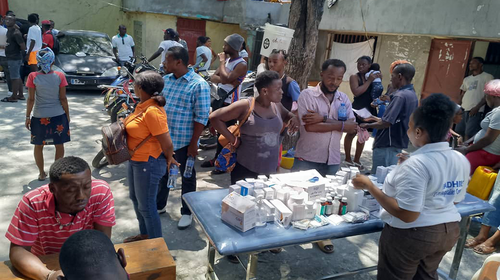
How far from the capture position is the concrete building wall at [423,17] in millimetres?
7012

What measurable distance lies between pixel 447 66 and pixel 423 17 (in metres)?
1.31

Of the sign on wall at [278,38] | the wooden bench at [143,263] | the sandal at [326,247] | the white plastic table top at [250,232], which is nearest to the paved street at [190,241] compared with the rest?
the sandal at [326,247]

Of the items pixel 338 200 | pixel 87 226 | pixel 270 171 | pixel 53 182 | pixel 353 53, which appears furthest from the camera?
pixel 353 53

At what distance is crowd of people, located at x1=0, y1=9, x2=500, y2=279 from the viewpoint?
1986mm

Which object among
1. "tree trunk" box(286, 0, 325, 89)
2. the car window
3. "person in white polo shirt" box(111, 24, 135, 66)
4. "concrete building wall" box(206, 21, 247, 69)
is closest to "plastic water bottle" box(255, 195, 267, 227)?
"tree trunk" box(286, 0, 325, 89)

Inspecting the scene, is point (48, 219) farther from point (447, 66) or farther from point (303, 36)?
point (447, 66)

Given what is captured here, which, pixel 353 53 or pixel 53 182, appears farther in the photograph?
pixel 353 53

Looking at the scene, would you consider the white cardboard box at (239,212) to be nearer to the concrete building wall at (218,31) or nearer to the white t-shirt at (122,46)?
the white t-shirt at (122,46)

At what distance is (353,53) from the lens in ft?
38.2

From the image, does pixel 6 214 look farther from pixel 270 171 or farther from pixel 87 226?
pixel 270 171

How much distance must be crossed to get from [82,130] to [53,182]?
5.62 meters

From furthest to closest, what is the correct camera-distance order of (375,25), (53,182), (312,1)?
1. (375,25)
2. (312,1)
3. (53,182)

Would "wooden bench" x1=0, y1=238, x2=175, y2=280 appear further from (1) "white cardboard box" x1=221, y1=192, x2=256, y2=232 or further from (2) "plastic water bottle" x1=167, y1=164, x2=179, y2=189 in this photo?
(2) "plastic water bottle" x1=167, y1=164, x2=179, y2=189

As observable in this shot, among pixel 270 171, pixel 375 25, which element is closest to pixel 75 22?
pixel 375 25
